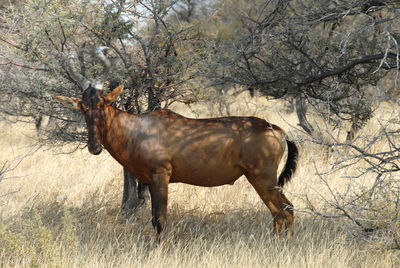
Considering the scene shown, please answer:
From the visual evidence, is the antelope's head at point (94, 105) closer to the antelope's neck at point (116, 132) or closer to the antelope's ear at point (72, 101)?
the antelope's ear at point (72, 101)

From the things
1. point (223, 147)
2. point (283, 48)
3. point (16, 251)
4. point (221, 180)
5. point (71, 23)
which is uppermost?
point (283, 48)

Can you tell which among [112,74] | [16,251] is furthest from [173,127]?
[16,251]

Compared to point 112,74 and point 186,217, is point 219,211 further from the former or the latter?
point 112,74

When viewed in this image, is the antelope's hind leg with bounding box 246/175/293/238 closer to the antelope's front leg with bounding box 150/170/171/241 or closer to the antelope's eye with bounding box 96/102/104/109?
the antelope's front leg with bounding box 150/170/171/241

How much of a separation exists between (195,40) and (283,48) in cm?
142

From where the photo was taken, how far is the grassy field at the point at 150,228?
450 cm

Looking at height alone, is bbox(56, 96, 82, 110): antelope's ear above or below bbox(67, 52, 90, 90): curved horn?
below

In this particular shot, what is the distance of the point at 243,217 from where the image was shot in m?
6.28

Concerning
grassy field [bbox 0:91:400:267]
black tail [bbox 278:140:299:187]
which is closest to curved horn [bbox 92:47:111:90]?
grassy field [bbox 0:91:400:267]

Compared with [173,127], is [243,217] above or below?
below

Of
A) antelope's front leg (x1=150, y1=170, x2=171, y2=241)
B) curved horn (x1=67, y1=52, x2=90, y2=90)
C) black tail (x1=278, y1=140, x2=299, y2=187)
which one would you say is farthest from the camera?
black tail (x1=278, y1=140, x2=299, y2=187)

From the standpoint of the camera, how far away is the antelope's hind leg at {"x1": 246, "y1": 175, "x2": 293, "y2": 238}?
5331 millimetres

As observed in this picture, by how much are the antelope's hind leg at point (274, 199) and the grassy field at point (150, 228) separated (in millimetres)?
177

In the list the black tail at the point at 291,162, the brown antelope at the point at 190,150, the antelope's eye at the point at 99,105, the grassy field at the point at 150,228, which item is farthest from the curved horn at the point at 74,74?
the black tail at the point at 291,162
